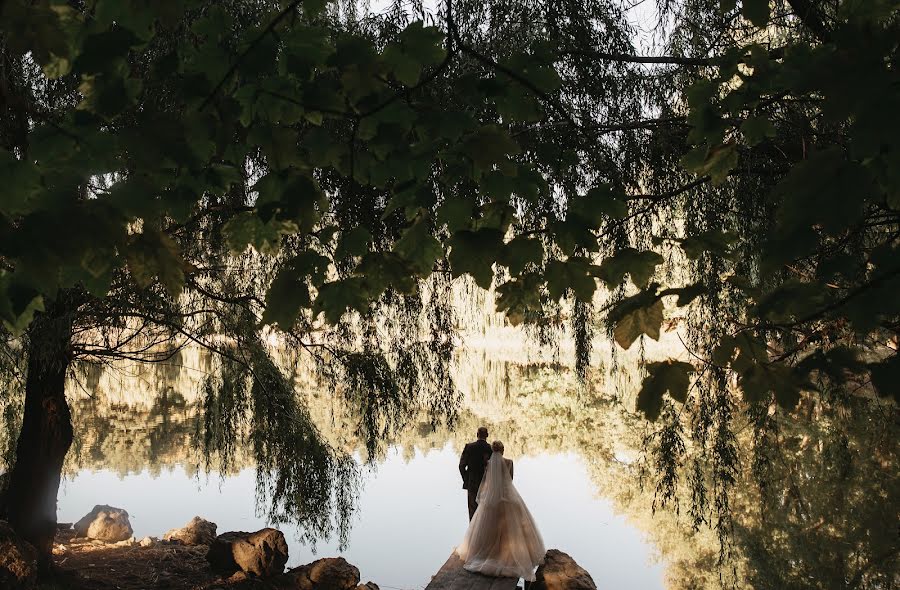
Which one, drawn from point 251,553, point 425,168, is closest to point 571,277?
point 425,168

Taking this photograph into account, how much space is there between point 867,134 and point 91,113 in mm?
1033

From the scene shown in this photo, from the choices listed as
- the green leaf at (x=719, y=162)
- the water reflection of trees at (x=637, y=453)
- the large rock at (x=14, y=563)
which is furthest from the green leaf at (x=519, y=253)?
the large rock at (x=14, y=563)

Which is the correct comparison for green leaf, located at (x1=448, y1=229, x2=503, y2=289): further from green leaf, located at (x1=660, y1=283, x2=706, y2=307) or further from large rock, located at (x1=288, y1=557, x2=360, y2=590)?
large rock, located at (x1=288, y1=557, x2=360, y2=590)

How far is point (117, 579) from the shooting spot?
200 inches

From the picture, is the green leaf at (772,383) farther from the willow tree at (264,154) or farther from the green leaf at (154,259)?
the green leaf at (154,259)

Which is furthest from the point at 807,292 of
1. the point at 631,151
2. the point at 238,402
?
the point at 238,402

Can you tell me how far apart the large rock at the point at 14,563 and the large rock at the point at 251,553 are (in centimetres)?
144

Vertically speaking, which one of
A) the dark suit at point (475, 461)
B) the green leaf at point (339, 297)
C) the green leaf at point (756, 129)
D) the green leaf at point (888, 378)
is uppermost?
the green leaf at point (756, 129)

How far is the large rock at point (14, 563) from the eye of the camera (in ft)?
12.8

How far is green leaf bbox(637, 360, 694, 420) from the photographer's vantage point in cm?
104

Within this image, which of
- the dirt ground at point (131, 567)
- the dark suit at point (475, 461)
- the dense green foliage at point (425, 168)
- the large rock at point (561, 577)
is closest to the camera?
the dense green foliage at point (425, 168)

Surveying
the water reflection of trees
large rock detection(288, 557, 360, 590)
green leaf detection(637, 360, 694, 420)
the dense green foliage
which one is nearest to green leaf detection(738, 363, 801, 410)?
the dense green foliage

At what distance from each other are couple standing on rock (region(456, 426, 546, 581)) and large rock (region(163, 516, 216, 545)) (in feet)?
7.67

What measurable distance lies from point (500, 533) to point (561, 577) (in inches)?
20.7
